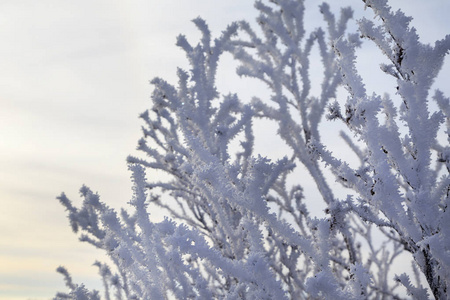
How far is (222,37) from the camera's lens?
505 cm

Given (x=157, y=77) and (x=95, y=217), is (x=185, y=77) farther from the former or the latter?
(x=95, y=217)

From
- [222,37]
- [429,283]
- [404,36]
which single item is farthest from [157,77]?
[429,283]

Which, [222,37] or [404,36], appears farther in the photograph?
[222,37]

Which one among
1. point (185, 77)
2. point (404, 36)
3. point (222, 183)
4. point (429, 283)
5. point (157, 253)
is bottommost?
point (429, 283)

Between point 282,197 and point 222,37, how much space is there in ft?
6.98

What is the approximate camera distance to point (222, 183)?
229cm

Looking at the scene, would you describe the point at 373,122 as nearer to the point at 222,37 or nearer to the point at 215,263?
the point at 215,263

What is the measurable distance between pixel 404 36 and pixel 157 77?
9.42 feet

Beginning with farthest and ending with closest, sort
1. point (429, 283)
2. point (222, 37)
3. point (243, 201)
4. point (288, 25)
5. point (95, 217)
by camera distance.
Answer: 1. point (288, 25)
2. point (222, 37)
3. point (95, 217)
4. point (243, 201)
5. point (429, 283)

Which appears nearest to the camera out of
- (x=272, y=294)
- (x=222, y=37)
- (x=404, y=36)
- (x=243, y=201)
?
(x=404, y=36)

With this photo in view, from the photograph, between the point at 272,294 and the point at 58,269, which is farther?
the point at 58,269

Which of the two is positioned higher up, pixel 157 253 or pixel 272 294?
pixel 157 253

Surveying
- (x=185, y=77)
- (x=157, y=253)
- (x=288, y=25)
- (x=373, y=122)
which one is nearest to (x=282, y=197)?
(x=185, y=77)

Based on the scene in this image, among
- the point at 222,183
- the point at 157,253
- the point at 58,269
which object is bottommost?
the point at 157,253
